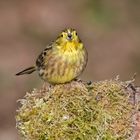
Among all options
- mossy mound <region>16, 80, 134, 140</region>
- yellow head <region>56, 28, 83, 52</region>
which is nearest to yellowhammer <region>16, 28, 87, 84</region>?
yellow head <region>56, 28, 83, 52</region>

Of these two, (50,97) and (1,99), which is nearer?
(50,97)

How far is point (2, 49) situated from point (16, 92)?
217 centimetres

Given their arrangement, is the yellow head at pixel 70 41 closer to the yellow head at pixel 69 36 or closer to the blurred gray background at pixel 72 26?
the yellow head at pixel 69 36

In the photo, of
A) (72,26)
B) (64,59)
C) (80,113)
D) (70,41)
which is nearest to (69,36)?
(70,41)

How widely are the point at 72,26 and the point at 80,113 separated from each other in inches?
376

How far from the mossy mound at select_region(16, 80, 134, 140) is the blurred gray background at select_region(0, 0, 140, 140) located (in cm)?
656

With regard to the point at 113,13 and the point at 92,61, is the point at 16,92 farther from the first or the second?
the point at 113,13

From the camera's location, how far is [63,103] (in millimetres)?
5863

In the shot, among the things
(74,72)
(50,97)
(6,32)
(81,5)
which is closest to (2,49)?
(6,32)

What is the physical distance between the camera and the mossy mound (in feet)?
18.6

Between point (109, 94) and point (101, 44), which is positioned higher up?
point (101, 44)

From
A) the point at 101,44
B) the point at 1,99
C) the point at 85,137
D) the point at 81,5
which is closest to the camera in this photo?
the point at 85,137

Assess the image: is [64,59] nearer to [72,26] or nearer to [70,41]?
[70,41]

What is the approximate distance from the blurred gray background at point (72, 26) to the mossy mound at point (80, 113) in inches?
258
